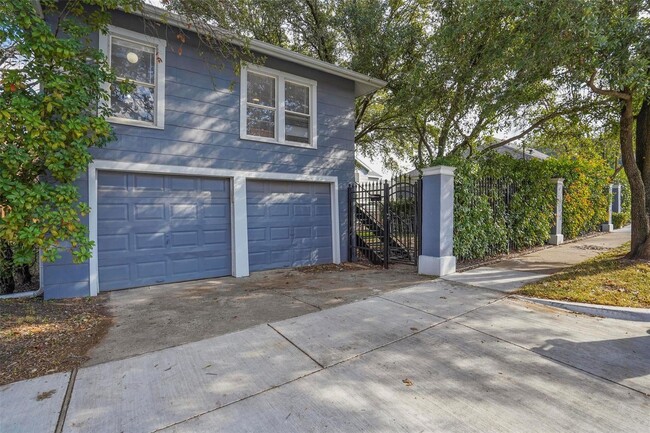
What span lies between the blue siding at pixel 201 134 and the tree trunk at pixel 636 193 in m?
5.94

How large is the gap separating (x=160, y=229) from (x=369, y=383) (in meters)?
5.01

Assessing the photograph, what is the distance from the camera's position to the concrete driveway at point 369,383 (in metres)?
2.15

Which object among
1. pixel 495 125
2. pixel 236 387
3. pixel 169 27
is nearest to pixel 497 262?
pixel 495 125

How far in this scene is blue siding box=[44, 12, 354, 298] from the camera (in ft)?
18.0

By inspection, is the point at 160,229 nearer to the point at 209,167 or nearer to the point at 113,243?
the point at 113,243

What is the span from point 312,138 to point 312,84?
1.31 metres

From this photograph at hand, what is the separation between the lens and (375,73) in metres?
9.88

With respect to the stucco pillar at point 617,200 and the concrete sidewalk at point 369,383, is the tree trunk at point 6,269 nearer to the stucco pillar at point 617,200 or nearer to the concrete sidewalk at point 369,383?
the concrete sidewalk at point 369,383

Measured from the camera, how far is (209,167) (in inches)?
254

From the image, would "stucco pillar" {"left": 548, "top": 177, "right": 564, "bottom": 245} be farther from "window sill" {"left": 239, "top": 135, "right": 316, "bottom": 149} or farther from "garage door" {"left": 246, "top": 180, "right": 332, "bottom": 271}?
"window sill" {"left": 239, "top": 135, "right": 316, "bottom": 149}

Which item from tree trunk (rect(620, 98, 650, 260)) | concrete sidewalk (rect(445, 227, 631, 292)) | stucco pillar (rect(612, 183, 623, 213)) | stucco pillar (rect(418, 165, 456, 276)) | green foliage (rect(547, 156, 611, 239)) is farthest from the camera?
stucco pillar (rect(612, 183, 623, 213))

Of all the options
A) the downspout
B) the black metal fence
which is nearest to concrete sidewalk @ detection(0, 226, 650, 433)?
the downspout

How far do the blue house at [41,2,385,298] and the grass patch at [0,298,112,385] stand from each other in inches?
21.6

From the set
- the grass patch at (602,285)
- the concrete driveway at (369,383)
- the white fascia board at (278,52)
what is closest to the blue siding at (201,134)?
the white fascia board at (278,52)
